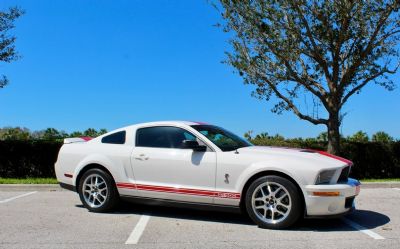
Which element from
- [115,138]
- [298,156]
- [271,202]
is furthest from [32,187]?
[298,156]

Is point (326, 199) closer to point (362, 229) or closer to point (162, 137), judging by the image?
point (362, 229)

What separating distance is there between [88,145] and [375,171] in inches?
381

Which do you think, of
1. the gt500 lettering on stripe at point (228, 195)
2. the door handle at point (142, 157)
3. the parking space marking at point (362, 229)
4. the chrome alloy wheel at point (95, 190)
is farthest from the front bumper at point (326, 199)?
the chrome alloy wheel at point (95, 190)

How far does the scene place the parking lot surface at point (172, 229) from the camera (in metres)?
5.81

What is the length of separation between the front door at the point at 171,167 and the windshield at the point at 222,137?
0.70 ft

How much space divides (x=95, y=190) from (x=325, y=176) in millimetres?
3601

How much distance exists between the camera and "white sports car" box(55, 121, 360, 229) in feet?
21.1

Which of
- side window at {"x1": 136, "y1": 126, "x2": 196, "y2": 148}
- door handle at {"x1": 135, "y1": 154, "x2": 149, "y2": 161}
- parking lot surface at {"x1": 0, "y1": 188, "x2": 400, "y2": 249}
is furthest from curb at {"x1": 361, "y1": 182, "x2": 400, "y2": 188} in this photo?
door handle at {"x1": 135, "y1": 154, "x2": 149, "y2": 161}

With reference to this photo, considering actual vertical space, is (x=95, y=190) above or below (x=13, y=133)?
below

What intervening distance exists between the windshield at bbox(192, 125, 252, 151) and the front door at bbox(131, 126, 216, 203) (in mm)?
214

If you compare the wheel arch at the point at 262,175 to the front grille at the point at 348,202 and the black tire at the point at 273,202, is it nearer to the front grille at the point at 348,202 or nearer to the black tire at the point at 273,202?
the black tire at the point at 273,202

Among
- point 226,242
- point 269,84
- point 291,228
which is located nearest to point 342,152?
point 269,84

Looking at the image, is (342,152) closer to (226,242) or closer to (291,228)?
(291,228)

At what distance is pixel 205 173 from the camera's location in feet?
22.7
